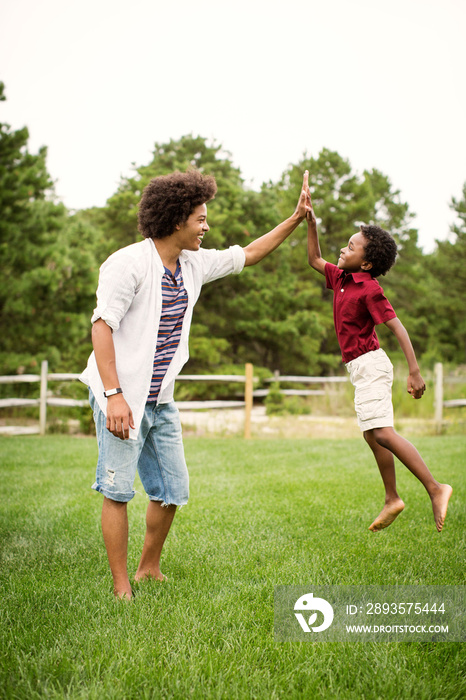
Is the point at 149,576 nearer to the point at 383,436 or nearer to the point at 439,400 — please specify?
the point at 383,436

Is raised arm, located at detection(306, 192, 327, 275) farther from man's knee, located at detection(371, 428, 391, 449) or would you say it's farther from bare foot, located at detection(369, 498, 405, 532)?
bare foot, located at detection(369, 498, 405, 532)

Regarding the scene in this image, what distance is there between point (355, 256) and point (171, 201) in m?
1.32

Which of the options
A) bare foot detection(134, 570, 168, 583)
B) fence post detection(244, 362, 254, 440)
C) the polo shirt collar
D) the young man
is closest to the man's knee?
the polo shirt collar

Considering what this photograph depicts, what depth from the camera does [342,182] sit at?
28.3m

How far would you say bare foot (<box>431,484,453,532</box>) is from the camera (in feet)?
10.4

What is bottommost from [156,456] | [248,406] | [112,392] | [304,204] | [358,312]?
[248,406]

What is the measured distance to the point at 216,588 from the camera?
2.80 metres

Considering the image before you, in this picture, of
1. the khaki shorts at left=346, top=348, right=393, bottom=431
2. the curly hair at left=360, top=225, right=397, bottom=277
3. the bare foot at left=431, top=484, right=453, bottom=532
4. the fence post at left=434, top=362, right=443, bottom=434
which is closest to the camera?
the bare foot at left=431, top=484, right=453, bottom=532

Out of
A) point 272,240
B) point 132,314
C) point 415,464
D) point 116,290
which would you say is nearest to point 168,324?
point 132,314

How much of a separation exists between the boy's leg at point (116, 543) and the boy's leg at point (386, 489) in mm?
1591

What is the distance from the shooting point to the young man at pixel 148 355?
259 cm

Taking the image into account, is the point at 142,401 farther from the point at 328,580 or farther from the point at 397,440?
the point at 397,440

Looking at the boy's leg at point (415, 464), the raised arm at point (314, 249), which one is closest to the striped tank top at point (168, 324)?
the raised arm at point (314, 249)

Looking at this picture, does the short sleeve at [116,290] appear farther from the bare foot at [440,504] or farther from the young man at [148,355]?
the bare foot at [440,504]
